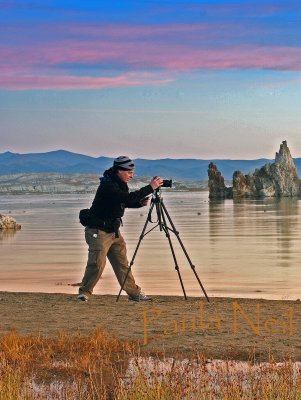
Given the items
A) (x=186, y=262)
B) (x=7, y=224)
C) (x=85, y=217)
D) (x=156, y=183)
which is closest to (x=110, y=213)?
(x=85, y=217)

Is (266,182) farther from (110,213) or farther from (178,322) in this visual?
(178,322)

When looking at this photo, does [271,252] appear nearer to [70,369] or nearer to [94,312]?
[94,312]

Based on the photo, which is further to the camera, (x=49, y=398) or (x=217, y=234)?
(x=217, y=234)

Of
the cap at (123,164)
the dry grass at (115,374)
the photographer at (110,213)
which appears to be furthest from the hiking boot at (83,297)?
the dry grass at (115,374)

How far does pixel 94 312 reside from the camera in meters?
13.9

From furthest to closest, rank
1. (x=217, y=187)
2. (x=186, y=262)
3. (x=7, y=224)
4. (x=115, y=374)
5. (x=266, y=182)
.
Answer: (x=266, y=182), (x=217, y=187), (x=7, y=224), (x=186, y=262), (x=115, y=374)

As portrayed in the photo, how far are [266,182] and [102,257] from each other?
527 ft

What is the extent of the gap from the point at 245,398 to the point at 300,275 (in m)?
16.1

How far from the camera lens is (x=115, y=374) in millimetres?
9273

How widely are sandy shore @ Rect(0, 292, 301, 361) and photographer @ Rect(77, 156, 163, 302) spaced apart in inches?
30.6

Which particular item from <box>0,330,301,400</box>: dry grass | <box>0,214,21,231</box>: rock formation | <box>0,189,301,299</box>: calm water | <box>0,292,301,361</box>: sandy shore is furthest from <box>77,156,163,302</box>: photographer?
<box>0,214,21,231</box>: rock formation

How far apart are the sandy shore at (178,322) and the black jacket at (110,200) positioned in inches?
59.5

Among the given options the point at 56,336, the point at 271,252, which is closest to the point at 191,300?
the point at 56,336

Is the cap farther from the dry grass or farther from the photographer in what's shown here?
the dry grass
